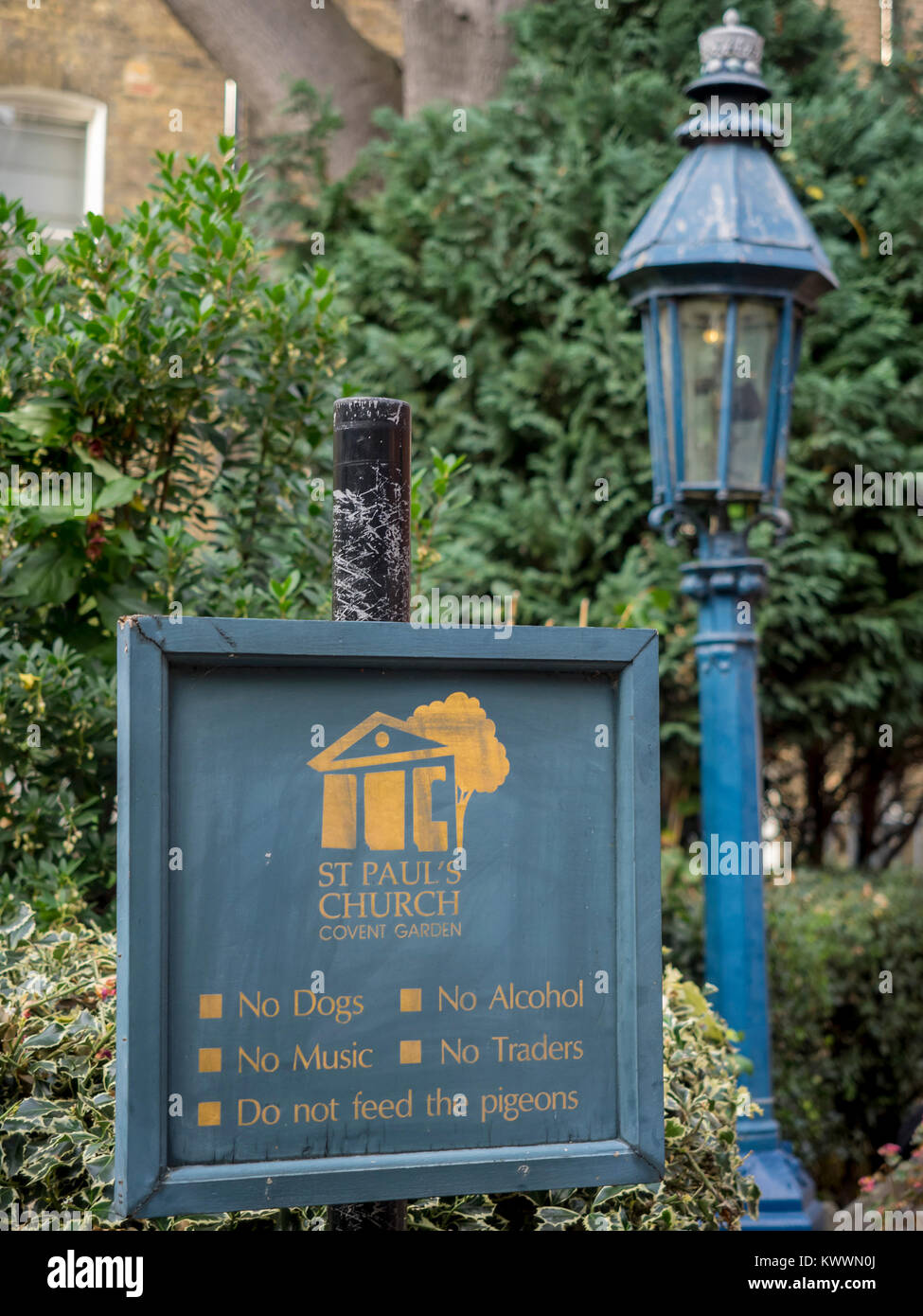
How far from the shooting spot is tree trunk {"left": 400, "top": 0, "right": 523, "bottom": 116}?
24.6 ft

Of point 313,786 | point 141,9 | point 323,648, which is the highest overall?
point 141,9

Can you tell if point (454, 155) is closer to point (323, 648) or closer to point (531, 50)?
point (531, 50)

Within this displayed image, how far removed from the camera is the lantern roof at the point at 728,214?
4109 millimetres

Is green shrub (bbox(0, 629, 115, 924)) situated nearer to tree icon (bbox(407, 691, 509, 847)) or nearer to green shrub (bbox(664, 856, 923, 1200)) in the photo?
tree icon (bbox(407, 691, 509, 847))

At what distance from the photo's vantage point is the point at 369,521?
2090mm

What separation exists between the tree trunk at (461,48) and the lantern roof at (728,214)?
3.44 meters

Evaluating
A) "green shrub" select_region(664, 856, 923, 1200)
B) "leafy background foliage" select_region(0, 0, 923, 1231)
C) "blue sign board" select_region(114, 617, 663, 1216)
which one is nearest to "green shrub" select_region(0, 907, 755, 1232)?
"leafy background foliage" select_region(0, 0, 923, 1231)

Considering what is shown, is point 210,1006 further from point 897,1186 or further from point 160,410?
point 897,1186

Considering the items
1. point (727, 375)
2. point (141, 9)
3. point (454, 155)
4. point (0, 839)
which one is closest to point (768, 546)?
point (727, 375)

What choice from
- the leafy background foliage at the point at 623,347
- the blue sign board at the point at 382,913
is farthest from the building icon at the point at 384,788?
the leafy background foliage at the point at 623,347

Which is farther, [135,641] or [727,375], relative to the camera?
[727,375]

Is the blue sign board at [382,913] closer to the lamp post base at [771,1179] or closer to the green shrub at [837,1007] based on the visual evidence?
the lamp post base at [771,1179]

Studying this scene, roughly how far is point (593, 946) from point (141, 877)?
70 cm

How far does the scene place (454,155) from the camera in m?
6.82
